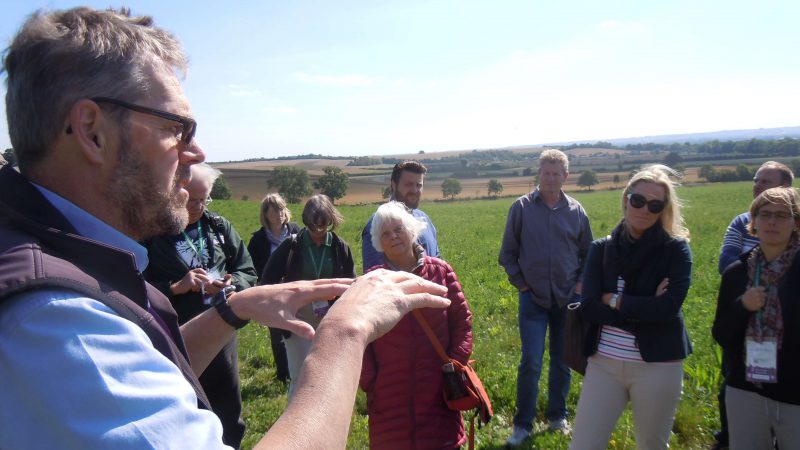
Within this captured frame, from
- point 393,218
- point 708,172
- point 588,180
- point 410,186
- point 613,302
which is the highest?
point 410,186

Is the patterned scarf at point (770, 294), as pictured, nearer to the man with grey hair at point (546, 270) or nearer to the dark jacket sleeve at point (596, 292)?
the dark jacket sleeve at point (596, 292)

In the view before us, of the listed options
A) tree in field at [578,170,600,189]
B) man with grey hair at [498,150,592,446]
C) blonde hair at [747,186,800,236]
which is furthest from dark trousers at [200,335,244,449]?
tree in field at [578,170,600,189]

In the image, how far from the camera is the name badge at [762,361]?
3.09m

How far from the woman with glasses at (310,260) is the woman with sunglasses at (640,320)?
2.52 metres

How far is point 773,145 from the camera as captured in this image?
84500 mm

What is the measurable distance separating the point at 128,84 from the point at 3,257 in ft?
1.73

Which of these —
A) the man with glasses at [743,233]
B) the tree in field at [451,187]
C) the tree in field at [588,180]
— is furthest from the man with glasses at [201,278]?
the tree in field at [588,180]

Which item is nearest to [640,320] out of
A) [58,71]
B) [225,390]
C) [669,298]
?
[669,298]

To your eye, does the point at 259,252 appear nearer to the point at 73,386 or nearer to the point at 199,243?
the point at 199,243

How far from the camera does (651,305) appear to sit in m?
3.25

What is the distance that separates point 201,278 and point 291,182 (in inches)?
2055

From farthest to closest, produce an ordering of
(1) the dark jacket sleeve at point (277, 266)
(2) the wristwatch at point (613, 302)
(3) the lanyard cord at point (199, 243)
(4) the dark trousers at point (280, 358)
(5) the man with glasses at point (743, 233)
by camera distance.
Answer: (4) the dark trousers at point (280, 358) < (1) the dark jacket sleeve at point (277, 266) < (5) the man with glasses at point (743, 233) < (3) the lanyard cord at point (199, 243) < (2) the wristwatch at point (613, 302)

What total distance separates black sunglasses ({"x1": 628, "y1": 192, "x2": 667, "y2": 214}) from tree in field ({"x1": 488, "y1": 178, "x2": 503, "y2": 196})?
60.3 meters

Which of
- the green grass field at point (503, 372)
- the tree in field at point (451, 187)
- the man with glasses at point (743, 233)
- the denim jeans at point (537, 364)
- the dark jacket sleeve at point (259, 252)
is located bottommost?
the tree in field at point (451, 187)
